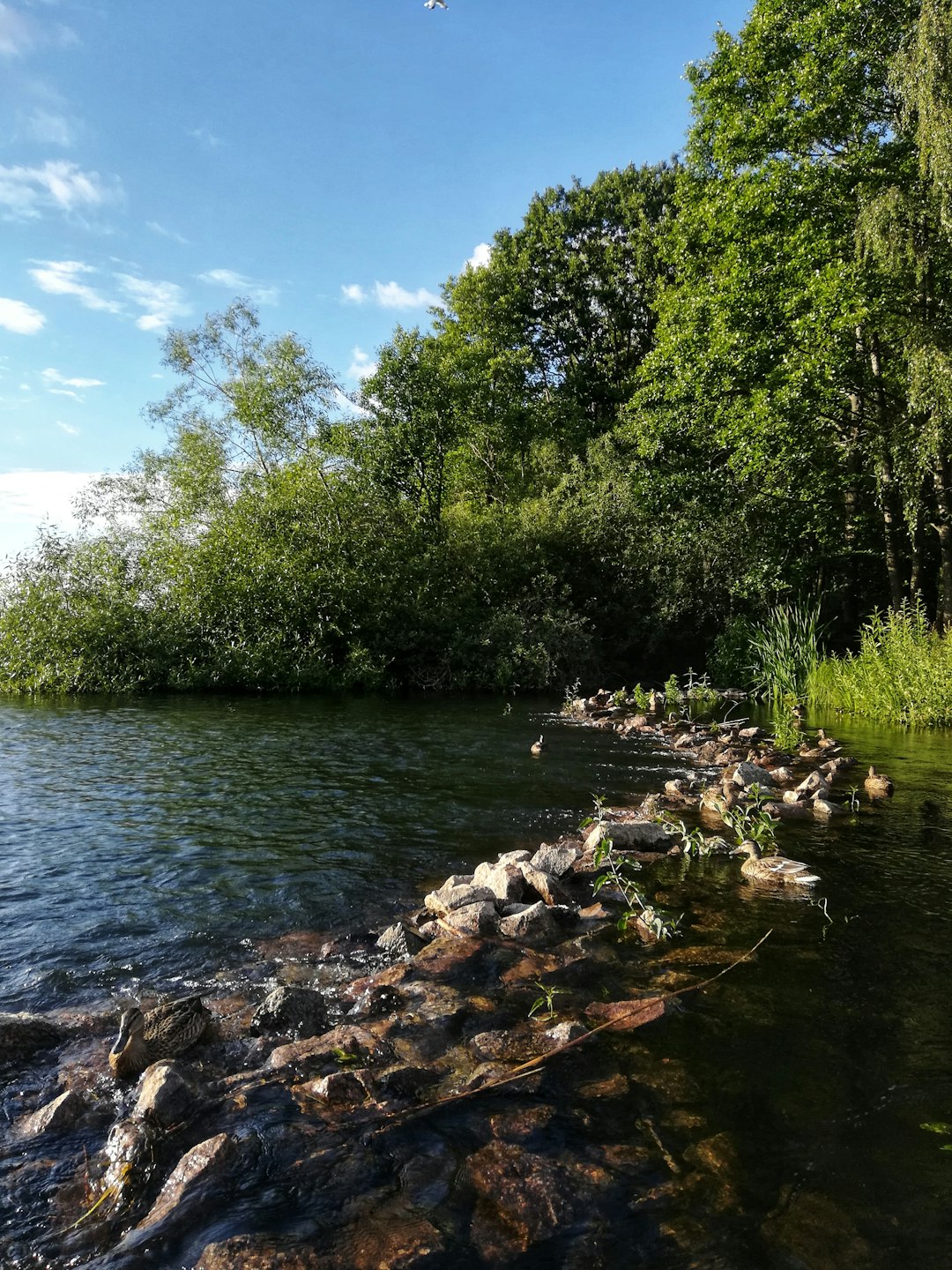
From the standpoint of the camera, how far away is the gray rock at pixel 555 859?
6820mm

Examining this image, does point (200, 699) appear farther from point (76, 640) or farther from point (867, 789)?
point (867, 789)

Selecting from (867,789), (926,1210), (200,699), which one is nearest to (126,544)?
(200,699)

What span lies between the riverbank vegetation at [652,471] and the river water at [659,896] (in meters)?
10.4

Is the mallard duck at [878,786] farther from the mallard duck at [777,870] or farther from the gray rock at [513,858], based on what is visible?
the gray rock at [513,858]

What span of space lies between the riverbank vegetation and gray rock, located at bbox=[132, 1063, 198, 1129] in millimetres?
17462

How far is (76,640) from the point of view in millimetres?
24094

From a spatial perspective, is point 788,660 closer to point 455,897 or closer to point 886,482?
point 886,482

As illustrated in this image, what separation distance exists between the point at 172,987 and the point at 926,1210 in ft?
14.0

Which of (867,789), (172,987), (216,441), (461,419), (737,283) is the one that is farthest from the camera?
(461,419)

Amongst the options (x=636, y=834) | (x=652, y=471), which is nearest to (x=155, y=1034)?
(x=636, y=834)

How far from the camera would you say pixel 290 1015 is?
4453 millimetres

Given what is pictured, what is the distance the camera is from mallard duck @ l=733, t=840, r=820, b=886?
6.68 metres

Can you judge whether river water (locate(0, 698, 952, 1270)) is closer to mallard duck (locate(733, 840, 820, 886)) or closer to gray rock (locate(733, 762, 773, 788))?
mallard duck (locate(733, 840, 820, 886))

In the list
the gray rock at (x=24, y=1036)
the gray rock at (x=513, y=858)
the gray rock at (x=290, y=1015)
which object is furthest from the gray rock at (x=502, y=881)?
the gray rock at (x=24, y=1036)
